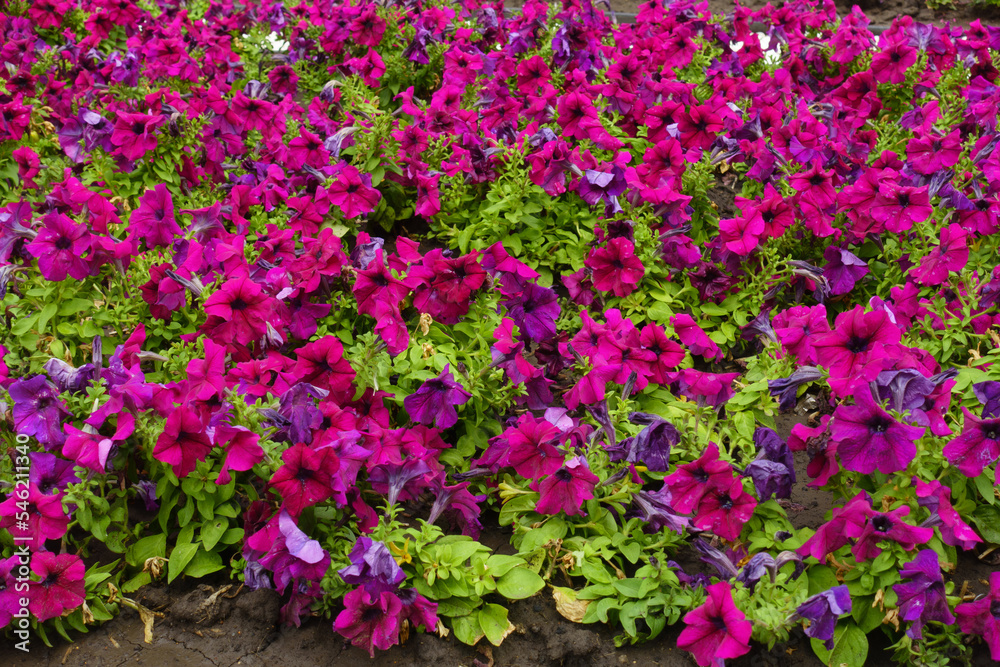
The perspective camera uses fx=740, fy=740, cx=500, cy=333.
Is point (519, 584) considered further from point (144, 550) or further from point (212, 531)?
point (144, 550)

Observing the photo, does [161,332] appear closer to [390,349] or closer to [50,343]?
[50,343]

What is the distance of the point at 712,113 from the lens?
338cm

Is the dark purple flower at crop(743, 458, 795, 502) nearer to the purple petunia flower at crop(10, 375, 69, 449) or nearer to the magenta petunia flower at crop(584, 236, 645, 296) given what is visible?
the magenta petunia flower at crop(584, 236, 645, 296)

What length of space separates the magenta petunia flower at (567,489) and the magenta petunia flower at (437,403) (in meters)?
0.38

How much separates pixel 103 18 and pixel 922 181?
487 centimetres

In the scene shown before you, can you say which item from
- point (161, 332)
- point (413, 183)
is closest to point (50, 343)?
point (161, 332)

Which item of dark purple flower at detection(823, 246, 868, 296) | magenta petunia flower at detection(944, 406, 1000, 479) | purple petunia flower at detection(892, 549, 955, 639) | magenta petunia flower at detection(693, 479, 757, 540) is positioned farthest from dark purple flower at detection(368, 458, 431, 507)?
dark purple flower at detection(823, 246, 868, 296)

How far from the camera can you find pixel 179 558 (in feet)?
7.18

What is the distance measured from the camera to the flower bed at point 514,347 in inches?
79.1

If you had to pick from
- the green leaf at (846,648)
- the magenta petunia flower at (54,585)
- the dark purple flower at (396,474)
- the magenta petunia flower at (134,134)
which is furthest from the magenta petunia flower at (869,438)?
the magenta petunia flower at (134,134)

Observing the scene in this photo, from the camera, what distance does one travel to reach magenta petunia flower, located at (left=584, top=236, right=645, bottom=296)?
296 cm

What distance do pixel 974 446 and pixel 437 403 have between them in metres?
1.51

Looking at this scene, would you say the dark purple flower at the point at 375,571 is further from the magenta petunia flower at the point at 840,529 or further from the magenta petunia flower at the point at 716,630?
the magenta petunia flower at the point at 840,529

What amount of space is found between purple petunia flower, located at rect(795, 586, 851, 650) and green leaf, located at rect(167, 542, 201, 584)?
67.3 inches
